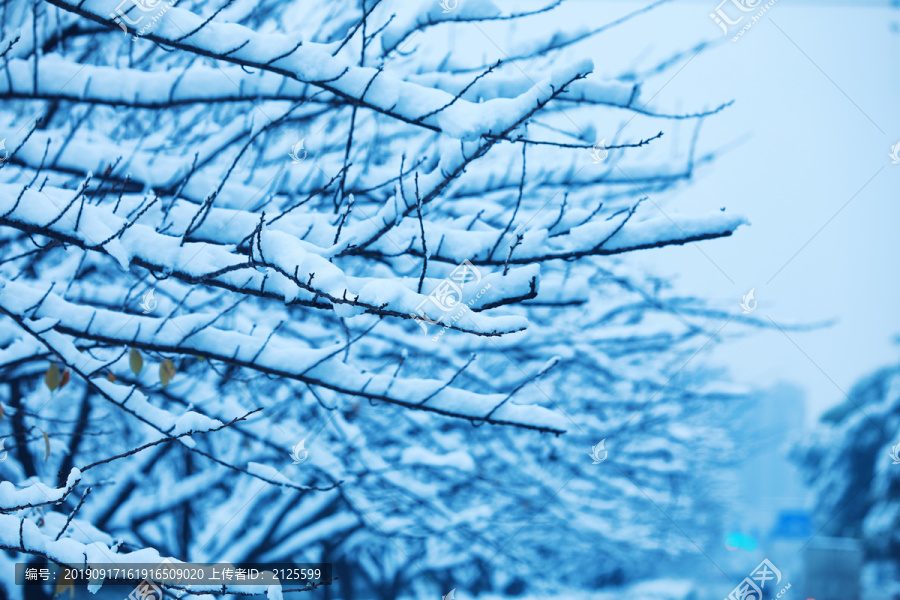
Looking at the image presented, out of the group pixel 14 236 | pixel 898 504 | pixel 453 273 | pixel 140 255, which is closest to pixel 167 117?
pixel 14 236

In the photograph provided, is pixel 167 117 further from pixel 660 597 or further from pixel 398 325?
pixel 660 597

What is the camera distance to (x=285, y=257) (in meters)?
1.46

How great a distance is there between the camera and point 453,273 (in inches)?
78.0

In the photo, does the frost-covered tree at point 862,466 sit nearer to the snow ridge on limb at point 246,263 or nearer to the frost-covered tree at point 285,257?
the frost-covered tree at point 285,257

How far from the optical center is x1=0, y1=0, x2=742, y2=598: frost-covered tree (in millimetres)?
1649

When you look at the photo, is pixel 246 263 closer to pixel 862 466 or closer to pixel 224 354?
pixel 224 354

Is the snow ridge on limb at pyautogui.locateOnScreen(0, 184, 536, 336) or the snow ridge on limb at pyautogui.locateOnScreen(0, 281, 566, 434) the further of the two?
the snow ridge on limb at pyautogui.locateOnScreen(0, 281, 566, 434)

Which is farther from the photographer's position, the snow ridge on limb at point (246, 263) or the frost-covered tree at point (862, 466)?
the frost-covered tree at point (862, 466)

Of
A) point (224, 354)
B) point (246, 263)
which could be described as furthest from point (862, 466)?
point (246, 263)

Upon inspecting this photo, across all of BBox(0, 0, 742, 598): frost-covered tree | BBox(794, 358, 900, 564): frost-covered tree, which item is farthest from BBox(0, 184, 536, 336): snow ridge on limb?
BBox(794, 358, 900, 564): frost-covered tree

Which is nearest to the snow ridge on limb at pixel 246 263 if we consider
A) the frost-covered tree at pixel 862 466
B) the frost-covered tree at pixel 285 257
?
the frost-covered tree at pixel 285 257

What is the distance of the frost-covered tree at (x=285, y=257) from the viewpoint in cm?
165

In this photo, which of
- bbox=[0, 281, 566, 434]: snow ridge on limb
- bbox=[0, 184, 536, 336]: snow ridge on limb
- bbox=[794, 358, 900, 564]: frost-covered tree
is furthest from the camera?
bbox=[794, 358, 900, 564]: frost-covered tree

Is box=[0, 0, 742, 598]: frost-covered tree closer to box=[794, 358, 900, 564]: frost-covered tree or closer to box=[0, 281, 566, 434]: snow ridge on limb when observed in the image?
box=[0, 281, 566, 434]: snow ridge on limb
